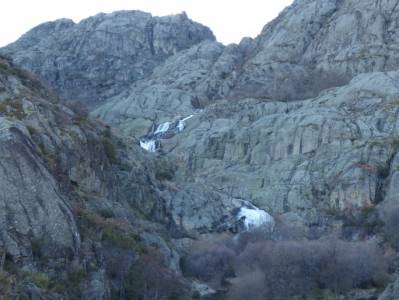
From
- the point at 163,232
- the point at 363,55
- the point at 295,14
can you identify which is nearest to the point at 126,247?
the point at 163,232

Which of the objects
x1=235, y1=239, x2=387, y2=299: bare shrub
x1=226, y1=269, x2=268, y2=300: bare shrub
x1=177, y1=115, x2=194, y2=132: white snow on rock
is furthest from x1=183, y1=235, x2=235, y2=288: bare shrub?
x1=177, y1=115, x2=194, y2=132: white snow on rock

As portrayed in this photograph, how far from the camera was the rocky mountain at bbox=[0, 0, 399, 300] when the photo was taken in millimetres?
41156

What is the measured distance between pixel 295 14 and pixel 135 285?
368ft

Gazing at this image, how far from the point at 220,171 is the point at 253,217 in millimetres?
14995

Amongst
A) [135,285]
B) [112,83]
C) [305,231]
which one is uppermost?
[112,83]

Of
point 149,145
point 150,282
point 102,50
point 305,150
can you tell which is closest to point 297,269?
point 150,282

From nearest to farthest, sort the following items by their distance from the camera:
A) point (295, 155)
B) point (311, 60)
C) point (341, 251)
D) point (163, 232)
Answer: point (341, 251), point (163, 232), point (295, 155), point (311, 60)

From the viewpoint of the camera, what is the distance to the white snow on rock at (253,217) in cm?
8225

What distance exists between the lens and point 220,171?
9794cm

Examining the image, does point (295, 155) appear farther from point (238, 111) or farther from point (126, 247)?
point (126, 247)

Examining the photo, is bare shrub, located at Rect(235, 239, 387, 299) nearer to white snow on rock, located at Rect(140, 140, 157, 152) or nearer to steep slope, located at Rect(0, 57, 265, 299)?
steep slope, located at Rect(0, 57, 265, 299)

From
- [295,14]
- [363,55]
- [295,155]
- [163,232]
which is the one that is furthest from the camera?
[295,14]

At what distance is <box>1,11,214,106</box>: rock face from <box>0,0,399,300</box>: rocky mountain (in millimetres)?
892

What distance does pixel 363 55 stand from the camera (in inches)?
4924
